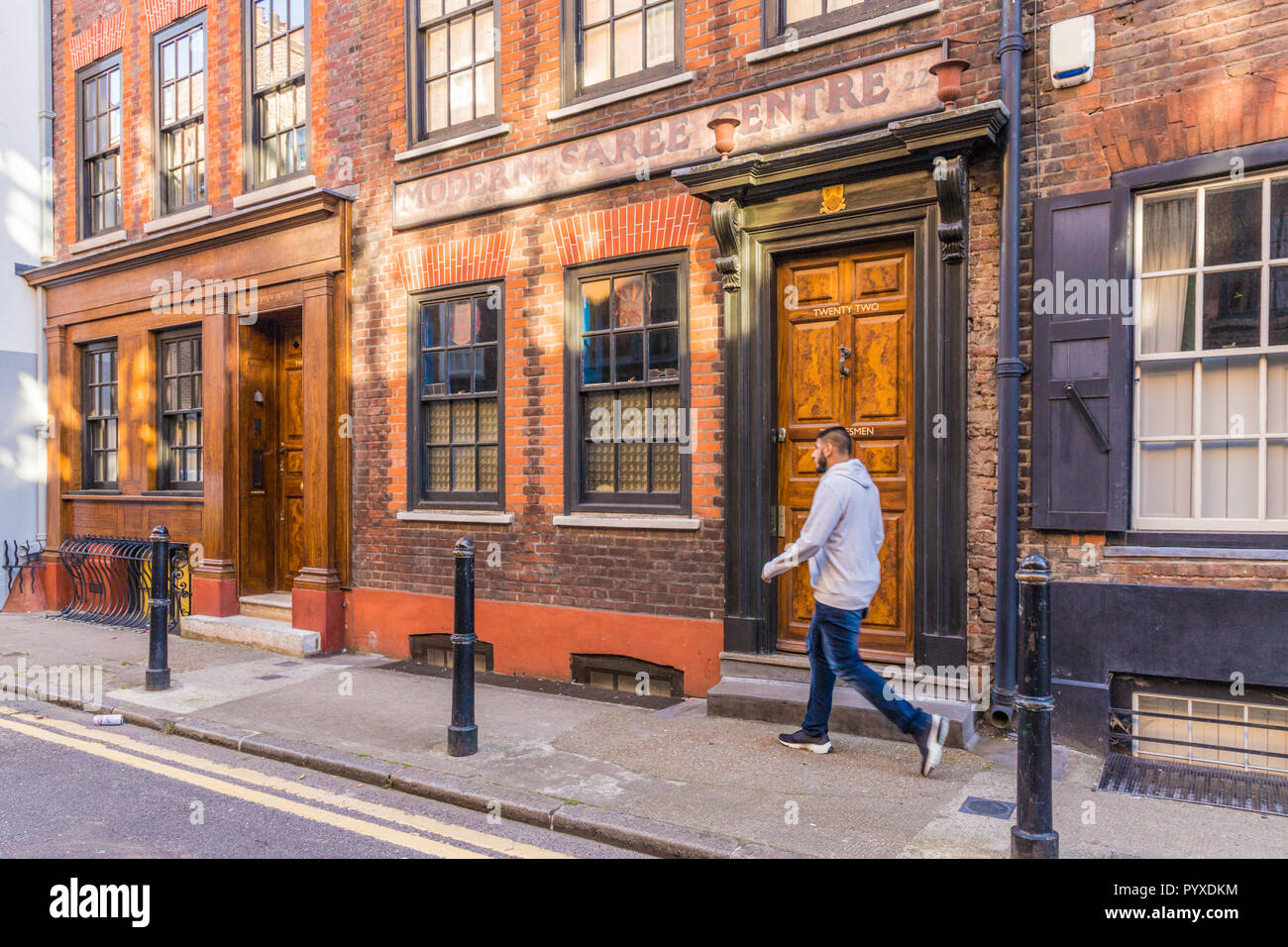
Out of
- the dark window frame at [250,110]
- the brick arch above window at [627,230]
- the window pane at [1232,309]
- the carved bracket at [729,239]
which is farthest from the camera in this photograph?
the dark window frame at [250,110]

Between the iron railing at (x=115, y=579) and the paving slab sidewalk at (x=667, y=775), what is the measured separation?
10.3 ft

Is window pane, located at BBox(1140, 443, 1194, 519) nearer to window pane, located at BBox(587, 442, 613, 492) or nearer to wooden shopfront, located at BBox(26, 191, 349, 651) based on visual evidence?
window pane, located at BBox(587, 442, 613, 492)

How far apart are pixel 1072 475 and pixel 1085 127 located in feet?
6.95

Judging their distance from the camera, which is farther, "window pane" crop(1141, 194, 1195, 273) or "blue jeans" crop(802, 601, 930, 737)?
"window pane" crop(1141, 194, 1195, 273)

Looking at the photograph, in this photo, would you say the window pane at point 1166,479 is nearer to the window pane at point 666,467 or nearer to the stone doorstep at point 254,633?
the window pane at point 666,467

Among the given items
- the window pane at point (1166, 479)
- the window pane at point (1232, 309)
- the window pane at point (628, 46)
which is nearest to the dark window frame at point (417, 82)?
the window pane at point (628, 46)

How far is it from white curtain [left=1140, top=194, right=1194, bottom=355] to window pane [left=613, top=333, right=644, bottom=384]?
12.0 ft

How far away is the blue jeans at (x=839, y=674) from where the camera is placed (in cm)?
525

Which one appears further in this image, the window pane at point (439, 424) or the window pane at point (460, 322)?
the window pane at point (439, 424)

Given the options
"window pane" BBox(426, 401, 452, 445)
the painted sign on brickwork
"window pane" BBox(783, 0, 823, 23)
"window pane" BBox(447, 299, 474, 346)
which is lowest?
"window pane" BBox(426, 401, 452, 445)

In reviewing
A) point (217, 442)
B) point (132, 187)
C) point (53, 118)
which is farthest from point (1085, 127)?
point (53, 118)

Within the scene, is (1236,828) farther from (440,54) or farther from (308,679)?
(440,54)

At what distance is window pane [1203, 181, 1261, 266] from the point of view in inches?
209

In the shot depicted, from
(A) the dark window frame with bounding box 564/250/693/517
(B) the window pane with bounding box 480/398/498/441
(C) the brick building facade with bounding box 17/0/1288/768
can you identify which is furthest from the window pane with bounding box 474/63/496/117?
(B) the window pane with bounding box 480/398/498/441
